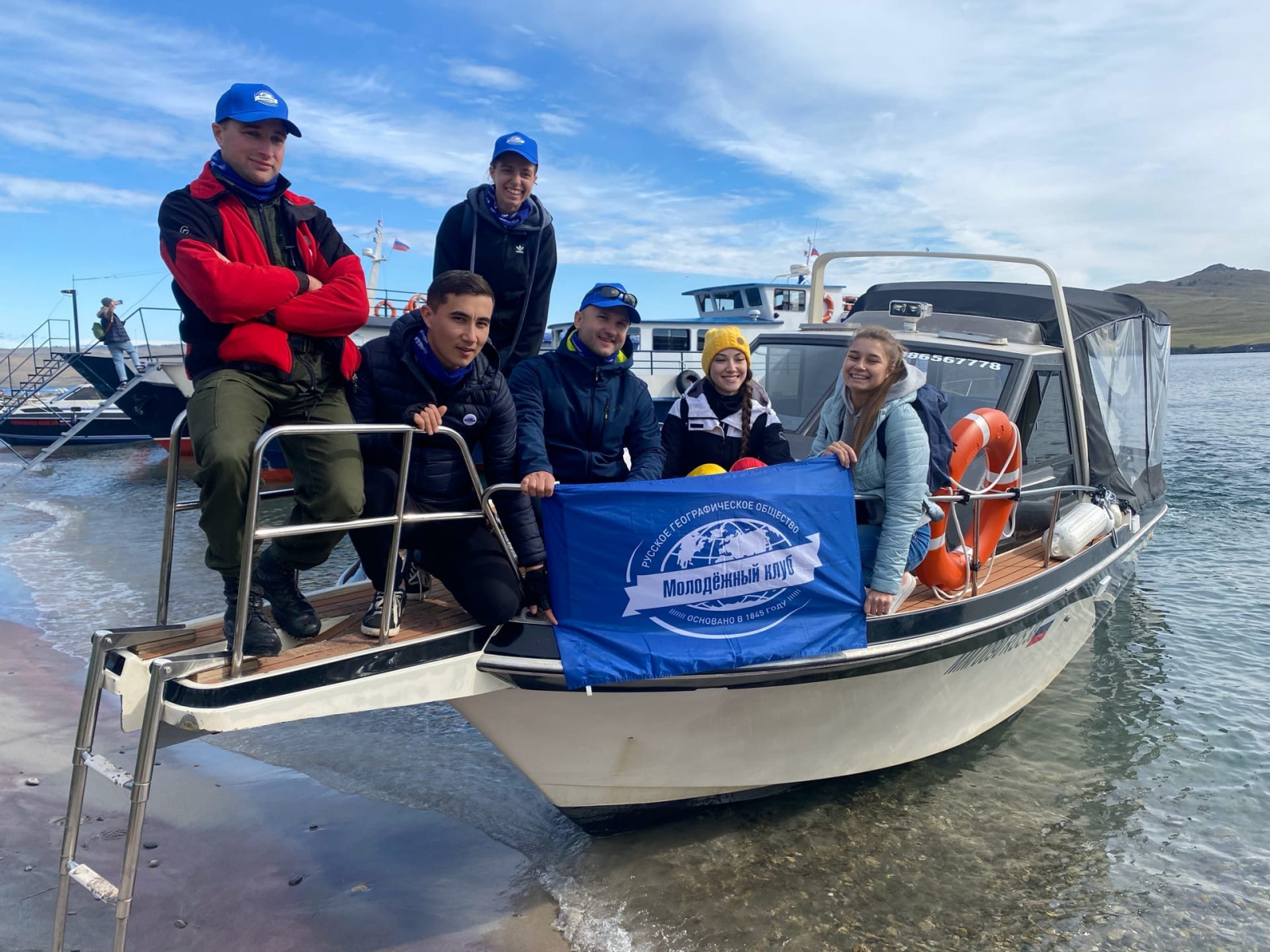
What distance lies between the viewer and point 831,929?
3836mm

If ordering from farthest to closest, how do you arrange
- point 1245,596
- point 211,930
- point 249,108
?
point 1245,596 < point 211,930 < point 249,108

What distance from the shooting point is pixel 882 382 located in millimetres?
3717

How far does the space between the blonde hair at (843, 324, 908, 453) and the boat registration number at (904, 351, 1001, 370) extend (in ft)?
5.90

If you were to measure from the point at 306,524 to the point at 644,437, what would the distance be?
5.15ft

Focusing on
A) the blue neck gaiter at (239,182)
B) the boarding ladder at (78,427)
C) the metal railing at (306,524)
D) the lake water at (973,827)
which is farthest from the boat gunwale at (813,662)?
the boarding ladder at (78,427)

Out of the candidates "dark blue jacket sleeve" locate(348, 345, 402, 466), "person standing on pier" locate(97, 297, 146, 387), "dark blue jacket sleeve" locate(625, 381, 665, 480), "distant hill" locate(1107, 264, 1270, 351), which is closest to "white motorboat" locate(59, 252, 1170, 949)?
"dark blue jacket sleeve" locate(348, 345, 402, 466)

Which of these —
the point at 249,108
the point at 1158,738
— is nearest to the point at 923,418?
the point at 249,108

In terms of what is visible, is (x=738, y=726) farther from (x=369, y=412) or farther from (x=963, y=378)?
(x=963, y=378)

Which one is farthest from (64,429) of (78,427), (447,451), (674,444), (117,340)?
(447,451)

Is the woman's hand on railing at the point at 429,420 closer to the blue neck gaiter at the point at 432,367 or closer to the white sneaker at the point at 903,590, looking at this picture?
the blue neck gaiter at the point at 432,367

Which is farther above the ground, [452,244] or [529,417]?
[452,244]

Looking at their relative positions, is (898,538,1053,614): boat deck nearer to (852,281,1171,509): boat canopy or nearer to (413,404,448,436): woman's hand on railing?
(852,281,1171,509): boat canopy

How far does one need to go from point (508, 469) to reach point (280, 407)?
886 millimetres

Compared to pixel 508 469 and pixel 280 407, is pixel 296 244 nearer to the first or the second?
pixel 280 407
